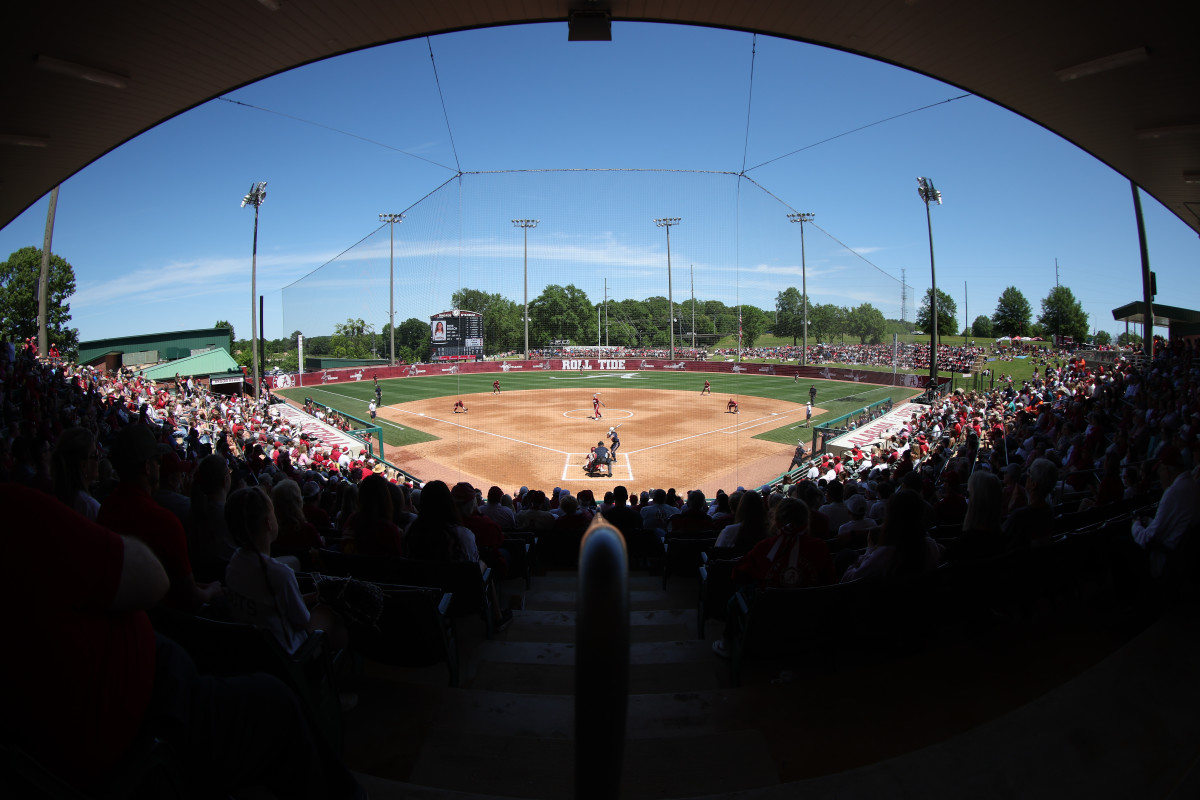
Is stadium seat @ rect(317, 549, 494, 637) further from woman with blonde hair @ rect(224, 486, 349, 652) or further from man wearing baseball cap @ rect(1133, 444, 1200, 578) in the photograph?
man wearing baseball cap @ rect(1133, 444, 1200, 578)

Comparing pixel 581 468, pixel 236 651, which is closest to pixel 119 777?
pixel 236 651

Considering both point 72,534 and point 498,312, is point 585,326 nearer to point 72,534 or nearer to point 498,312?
point 498,312

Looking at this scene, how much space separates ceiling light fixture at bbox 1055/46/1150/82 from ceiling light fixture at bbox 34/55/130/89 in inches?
495

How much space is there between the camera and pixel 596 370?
193 feet

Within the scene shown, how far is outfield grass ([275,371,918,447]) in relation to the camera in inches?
1309

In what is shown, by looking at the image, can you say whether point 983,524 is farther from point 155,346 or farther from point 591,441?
point 155,346

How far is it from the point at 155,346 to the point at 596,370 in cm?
3870

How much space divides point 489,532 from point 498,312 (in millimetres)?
41823

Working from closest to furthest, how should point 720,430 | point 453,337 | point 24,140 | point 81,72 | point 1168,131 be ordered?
point 81,72
point 1168,131
point 24,140
point 720,430
point 453,337

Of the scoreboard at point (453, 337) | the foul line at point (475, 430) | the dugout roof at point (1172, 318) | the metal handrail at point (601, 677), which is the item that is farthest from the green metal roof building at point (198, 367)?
the dugout roof at point (1172, 318)

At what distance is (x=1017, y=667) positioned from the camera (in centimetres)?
309

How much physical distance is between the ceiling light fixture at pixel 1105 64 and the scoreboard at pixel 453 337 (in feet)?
118

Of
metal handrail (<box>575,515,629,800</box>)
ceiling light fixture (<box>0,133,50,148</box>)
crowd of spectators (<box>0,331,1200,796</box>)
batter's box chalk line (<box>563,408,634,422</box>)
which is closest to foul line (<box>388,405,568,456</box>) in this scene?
batter's box chalk line (<box>563,408,634,422</box>)

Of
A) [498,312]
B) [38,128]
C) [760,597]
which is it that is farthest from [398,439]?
[760,597]
